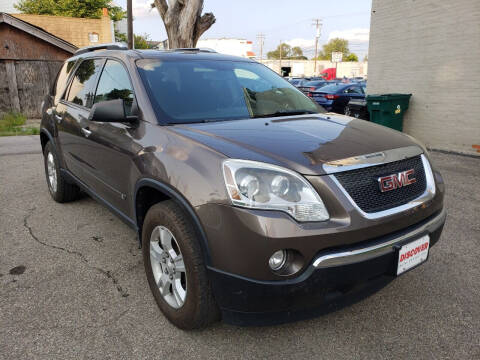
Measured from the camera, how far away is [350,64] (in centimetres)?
7319

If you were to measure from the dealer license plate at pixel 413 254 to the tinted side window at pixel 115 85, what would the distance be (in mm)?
2139

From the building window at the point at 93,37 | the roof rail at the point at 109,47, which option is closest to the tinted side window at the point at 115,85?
the roof rail at the point at 109,47

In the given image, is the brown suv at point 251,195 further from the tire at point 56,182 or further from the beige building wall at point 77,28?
the beige building wall at point 77,28

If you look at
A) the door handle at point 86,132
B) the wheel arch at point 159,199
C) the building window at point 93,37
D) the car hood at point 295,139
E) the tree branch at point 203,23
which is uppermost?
the building window at point 93,37

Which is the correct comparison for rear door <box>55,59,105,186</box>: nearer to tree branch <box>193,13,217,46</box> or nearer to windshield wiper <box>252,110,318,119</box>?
windshield wiper <box>252,110,318,119</box>

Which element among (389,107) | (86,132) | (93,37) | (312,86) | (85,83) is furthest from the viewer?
(93,37)

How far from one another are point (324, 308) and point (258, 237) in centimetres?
58

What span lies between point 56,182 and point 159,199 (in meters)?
2.82

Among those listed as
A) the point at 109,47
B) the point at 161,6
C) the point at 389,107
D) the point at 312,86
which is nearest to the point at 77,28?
the point at 312,86

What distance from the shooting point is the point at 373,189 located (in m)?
2.20

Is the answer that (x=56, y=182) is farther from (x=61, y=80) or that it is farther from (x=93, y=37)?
(x=93, y=37)

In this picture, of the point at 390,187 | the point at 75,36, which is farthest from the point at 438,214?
the point at 75,36

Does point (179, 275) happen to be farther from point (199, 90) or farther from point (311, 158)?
point (199, 90)

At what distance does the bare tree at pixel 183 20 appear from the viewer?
11148 mm
